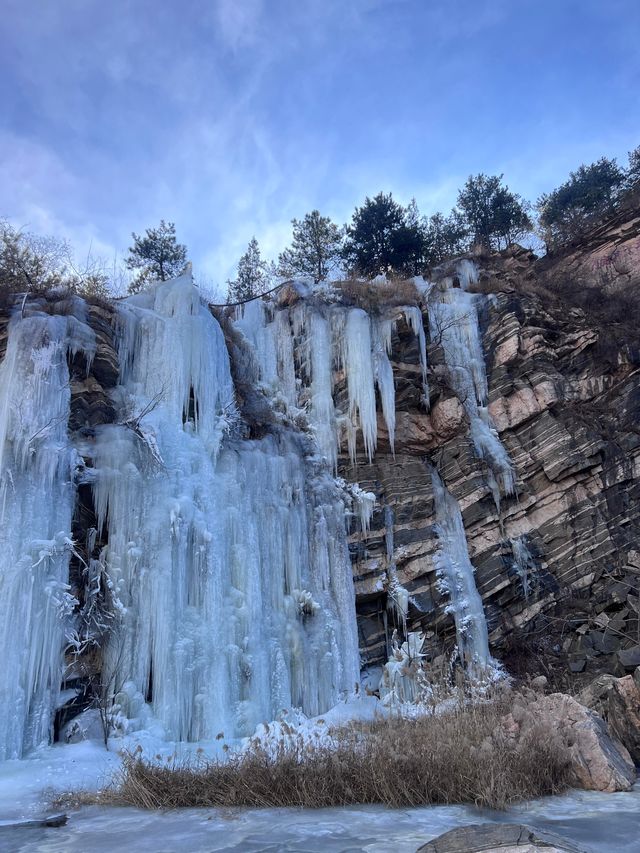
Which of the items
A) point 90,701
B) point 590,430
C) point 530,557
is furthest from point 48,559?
point 590,430

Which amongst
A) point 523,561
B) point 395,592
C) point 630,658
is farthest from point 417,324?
point 630,658

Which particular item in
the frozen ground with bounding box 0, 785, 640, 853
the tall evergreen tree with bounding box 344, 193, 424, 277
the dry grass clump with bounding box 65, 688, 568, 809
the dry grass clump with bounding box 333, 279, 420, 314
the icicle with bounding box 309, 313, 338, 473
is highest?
the tall evergreen tree with bounding box 344, 193, 424, 277

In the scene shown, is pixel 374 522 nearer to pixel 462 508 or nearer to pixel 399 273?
pixel 462 508

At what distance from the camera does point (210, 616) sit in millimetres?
9836

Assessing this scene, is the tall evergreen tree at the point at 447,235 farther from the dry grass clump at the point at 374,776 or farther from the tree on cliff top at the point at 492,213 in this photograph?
the dry grass clump at the point at 374,776

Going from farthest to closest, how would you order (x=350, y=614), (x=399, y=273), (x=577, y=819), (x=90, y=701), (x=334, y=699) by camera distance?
(x=399, y=273) → (x=350, y=614) → (x=334, y=699) → (x=90, y=701) → (x=577, y=819)

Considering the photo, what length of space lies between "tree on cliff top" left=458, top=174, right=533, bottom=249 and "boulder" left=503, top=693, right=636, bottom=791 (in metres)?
18.2

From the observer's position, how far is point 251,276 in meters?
22.6

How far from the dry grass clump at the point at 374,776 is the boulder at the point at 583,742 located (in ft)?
0.73

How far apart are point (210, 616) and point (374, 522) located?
4289 mm

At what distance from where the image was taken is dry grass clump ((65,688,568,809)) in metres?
4.99

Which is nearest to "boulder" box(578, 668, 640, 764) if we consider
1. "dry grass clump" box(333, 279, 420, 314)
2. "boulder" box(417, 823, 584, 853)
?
"boulder" box(417, 823, 584, 853)

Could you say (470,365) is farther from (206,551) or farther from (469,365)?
(206,551)

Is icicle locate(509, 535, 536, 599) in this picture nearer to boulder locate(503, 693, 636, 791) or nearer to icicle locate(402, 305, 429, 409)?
icicle locate(402, 305, 429, 409)
